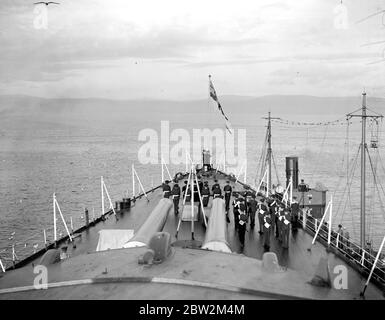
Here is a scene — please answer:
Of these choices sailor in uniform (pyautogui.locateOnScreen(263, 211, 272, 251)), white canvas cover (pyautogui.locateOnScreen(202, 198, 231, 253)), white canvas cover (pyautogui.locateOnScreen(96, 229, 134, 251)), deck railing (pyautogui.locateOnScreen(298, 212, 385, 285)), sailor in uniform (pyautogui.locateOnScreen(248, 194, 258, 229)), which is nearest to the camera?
white canvas cover (pyautogui.locateOnScreen(202, 198, 231, 253))

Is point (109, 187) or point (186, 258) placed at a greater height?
point (186, 258)

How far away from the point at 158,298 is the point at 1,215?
37.7 metres

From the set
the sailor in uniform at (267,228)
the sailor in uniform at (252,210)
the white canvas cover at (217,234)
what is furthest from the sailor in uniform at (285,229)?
the sailor in uniform at (252,210)

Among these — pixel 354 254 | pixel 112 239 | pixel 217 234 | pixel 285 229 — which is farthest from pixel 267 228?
pixel 354 254

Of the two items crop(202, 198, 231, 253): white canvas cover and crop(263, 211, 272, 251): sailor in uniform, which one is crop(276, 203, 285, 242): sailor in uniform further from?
crop(202, 198, 231, 253): white canvas cover

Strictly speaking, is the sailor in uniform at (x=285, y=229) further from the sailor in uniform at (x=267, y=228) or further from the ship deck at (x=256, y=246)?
the sailor in uniform at (x=267, y=228)

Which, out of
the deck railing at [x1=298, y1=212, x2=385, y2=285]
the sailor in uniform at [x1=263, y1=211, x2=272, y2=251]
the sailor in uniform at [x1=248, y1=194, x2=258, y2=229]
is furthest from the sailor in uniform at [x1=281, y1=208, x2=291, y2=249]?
the sailor in uniform at [x1=248, y1=194, x2=258, y2=229]

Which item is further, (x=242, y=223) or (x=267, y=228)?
(x=242, y=223)

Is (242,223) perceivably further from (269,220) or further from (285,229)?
(285,229)

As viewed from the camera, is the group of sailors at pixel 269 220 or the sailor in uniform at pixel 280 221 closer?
the group of sailors at pixel 269 220

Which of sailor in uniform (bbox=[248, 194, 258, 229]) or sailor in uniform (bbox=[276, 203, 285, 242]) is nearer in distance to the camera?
sailor in uniform (bbox=[276, 203, 285, 242])

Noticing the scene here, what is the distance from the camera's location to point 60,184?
56.3 metres
